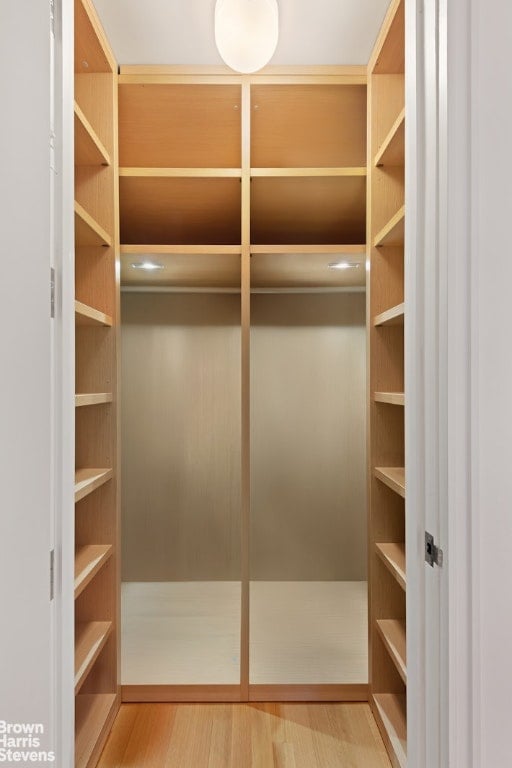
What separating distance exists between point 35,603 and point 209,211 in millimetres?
1811

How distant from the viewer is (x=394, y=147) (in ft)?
6.01

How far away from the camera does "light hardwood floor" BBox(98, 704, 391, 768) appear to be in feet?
5.78

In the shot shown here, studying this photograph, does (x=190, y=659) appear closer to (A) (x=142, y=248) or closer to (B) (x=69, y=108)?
(A) (x=142, y=248)

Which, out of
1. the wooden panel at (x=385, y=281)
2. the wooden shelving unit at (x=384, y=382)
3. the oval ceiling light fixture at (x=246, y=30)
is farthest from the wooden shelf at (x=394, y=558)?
the oval ceiling light fixture at (x=246, y=30)

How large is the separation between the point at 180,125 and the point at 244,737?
224 centimetres

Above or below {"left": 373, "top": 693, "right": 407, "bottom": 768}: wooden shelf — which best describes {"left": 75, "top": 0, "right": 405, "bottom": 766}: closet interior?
above

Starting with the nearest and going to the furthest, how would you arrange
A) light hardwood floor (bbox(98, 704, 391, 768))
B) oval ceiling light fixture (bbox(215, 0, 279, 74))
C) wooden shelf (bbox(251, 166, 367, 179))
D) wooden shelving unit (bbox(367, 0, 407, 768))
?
oval ceiling light fixture (bbox(215, 0, 279, 74)), light hardwood floor (bbox(98, 704, 391, 768)), wooden shelving unit (bbox(367, 0, 407, 768)), wooden shelf (bbox(251, 166, 367, 179))

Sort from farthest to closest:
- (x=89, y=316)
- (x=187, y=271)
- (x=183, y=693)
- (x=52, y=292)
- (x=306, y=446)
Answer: (x=306, y=446), (x=187, y=271), (x=183, y=693), (x=89, y=316), (x=52, y=292)

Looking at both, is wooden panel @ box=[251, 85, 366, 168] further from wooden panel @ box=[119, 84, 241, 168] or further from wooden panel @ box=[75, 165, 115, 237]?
wooden panel @ box=[75, 165, 115, 237]

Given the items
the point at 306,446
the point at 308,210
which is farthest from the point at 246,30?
the point at 306,446

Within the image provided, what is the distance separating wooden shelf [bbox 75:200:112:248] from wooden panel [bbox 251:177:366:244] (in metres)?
0.63

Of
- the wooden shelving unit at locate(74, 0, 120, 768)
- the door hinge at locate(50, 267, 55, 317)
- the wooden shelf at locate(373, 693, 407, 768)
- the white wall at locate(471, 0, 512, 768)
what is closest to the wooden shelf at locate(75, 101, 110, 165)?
the wooden shelving unit at locate(74, 0, 120, 768)

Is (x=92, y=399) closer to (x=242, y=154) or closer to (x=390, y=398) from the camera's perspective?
(x=390, y=398)

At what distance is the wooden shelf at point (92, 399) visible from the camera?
1.63 metres
